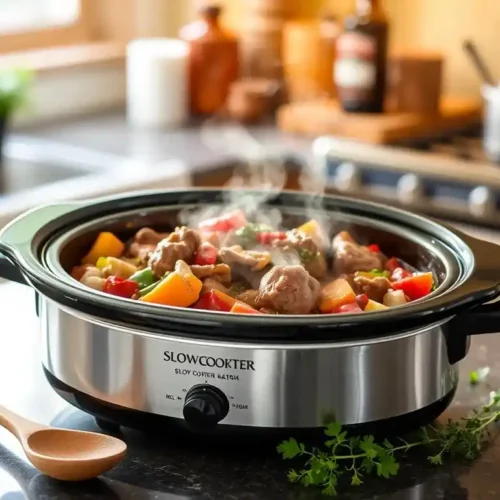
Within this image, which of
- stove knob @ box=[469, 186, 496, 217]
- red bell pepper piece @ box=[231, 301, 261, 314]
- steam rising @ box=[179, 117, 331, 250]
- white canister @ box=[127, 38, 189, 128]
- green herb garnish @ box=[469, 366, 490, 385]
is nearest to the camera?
red bell pepper piece @ box=[231, 301, 261, 314]

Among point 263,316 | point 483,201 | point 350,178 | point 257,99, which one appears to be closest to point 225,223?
point 263,316

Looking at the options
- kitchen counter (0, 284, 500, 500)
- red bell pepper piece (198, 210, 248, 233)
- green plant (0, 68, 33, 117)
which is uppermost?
green plant (0, 68, 33, 117)

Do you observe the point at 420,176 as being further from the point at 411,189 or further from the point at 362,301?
the point at 362,301

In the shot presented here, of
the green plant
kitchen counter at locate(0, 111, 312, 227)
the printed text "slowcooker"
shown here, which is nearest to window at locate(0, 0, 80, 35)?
kitchen counter at locate(0, 111, 312, 227)

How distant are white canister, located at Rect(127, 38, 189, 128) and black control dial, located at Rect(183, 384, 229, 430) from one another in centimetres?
199

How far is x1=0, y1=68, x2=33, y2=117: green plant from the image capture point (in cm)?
263

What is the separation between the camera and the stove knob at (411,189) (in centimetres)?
240

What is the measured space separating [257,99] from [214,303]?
6.30 feet

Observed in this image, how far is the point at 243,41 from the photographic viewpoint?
3.18m

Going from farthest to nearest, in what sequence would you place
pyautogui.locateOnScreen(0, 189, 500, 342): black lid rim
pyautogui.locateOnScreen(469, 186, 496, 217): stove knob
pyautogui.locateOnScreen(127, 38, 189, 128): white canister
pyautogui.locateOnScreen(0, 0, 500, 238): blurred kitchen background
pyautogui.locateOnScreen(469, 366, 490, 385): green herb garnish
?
pyautogui.locateOnScreen(127, 38, 189, 128): white canister
pyautogui.locateOnScreen(0, 0, 500, 238): blurred kitchen background
pyautogui.locateOnScreen(469, 186, 496, 217): stove knob
pyautogui.locateOnScreen(469, 366, 490, 385): green herb garnish
pyautogui.locateOnScreen(0, 189, 500, 342): black lid rim

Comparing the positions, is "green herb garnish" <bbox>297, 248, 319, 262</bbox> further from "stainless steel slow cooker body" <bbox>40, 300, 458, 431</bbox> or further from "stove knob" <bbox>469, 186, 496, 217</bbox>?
"stove knob" <bbox>469, 186, 496, 217</bbox>

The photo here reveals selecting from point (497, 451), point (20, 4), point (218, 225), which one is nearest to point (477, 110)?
point (20, 4)

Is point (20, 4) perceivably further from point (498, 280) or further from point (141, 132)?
point (498, 280)

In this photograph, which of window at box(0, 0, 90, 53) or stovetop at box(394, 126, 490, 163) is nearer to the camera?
stovetop at box(394, 126, 490, 163)
